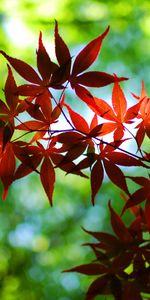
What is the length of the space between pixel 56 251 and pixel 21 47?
177 centimetres

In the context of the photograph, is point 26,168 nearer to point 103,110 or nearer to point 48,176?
point 48,176

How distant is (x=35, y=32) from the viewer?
3574 mm

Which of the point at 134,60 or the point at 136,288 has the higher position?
the point at 134,60

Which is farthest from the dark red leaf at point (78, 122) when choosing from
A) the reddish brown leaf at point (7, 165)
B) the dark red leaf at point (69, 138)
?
the reddish brown leaf at point (7, 165)

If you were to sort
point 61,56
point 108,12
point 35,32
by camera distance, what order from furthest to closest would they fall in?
1. point 108,12
2. point 35,32
3. point 61,56

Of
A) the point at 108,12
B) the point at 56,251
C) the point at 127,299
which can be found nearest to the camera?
the point at 127,299

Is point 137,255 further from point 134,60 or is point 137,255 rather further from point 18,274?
point 134,60

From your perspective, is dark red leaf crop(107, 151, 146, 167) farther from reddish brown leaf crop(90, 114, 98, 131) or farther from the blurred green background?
the blurred green background

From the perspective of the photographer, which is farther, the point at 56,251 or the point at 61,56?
the point at 56,251

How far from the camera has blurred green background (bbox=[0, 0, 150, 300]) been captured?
10.4ft

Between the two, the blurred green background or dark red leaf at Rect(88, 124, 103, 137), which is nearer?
dark red leaf at Rect(88, 124, 103, 137)

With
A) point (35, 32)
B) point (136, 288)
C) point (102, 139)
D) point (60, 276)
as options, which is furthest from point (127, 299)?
point (35, 32)

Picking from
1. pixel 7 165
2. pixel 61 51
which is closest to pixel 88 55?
pixel 61 51

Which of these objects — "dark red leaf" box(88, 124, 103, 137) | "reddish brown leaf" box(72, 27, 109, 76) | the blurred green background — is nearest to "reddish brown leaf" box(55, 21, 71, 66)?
"reddish brown leaf" box(72, 27, 109, 76)
